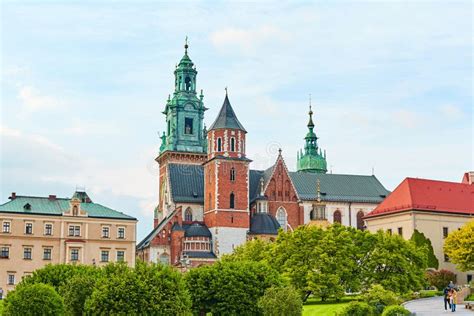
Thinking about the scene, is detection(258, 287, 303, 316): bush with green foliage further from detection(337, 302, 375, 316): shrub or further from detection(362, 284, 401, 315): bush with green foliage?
detection(362, 284, 401, 315): bush with green foliage

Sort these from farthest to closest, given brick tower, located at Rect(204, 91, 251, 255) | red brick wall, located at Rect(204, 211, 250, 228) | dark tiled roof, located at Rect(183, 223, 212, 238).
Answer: red brick wall, located at Rect(204, 211, 250, 228), brick tower, located at Rect(204, 91, 251, 255), dark tiled roof, located at Rect(183, 223, 212, 238)

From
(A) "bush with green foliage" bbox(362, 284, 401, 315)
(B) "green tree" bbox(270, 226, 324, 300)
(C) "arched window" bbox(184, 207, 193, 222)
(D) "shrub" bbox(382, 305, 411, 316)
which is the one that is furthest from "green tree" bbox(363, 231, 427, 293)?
(C) "arched window" bbox(184, 207, 193, 222)

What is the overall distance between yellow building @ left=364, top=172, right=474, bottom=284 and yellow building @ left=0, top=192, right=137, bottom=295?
93.0 feet

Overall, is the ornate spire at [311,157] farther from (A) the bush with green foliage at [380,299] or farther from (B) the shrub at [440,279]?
(A) the bush with green foliage at [380,299]

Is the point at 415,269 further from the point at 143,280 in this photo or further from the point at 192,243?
the point at 192,243

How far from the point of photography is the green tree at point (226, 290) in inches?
2020

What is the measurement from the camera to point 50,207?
89.9 meters

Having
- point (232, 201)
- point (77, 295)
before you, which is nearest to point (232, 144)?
point (232, 201)

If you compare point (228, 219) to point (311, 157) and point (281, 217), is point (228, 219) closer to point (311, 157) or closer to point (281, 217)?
point (281, 217)

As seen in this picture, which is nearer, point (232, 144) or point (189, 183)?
point (232, 144)

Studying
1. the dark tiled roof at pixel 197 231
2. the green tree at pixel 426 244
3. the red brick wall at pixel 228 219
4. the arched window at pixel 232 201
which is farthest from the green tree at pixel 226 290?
the arched window at pixel 232 201

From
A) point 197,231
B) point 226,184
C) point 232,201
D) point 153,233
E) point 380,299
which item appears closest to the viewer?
point 380,299

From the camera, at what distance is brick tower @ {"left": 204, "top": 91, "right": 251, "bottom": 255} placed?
101 metres

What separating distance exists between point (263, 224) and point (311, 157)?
39.2 m
